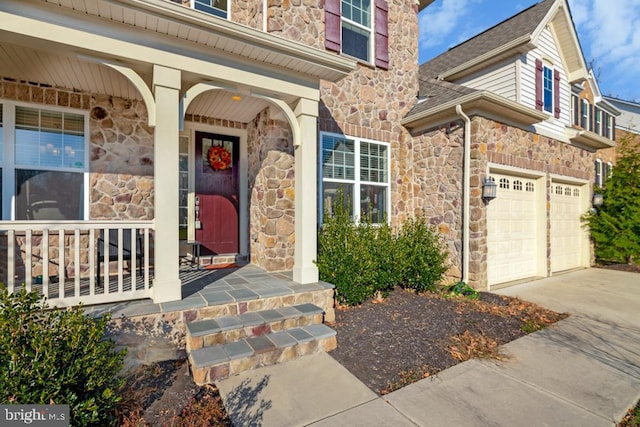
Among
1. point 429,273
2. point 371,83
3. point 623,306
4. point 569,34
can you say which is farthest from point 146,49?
point 569,34

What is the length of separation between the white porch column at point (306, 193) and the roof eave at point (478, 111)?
9.44ft

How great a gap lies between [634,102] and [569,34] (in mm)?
13855

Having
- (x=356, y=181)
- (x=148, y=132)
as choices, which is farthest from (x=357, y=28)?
(x=148, y=132)

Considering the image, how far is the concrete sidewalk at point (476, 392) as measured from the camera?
2.31 metres

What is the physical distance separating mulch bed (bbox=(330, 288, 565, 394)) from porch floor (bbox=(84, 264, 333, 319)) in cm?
75

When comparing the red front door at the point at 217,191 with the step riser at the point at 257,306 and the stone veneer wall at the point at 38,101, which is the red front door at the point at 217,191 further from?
the step riser at the point at 257,306

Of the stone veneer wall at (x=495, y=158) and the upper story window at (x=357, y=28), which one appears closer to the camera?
the stone veneer wall at (x=495, y=158)

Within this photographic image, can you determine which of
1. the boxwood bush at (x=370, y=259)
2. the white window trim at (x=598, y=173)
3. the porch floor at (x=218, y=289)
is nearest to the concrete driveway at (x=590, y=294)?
the boxwood bush at (x=370, y=259)

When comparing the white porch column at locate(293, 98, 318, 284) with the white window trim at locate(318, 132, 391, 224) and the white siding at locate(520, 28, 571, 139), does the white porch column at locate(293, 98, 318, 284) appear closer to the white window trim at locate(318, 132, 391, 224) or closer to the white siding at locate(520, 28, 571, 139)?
the white window trim at locate(318, 132, 391, 224)

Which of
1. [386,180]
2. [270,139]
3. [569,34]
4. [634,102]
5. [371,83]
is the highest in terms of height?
[634,102]

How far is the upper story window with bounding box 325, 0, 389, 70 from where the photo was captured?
19.4 feet

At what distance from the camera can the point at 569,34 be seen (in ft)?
25.9

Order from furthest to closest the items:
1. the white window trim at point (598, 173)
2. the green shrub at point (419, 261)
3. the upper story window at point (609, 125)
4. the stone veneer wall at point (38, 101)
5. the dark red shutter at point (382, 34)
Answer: the upper story window at point (609, 125)
the white window trim at point (598, 173)
the dark red shutter at point (382, 34)
the green shrub at point (419, 261)
the stone veneer wall at point (38, 101)

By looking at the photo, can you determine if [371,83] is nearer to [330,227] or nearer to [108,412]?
[330,227]
